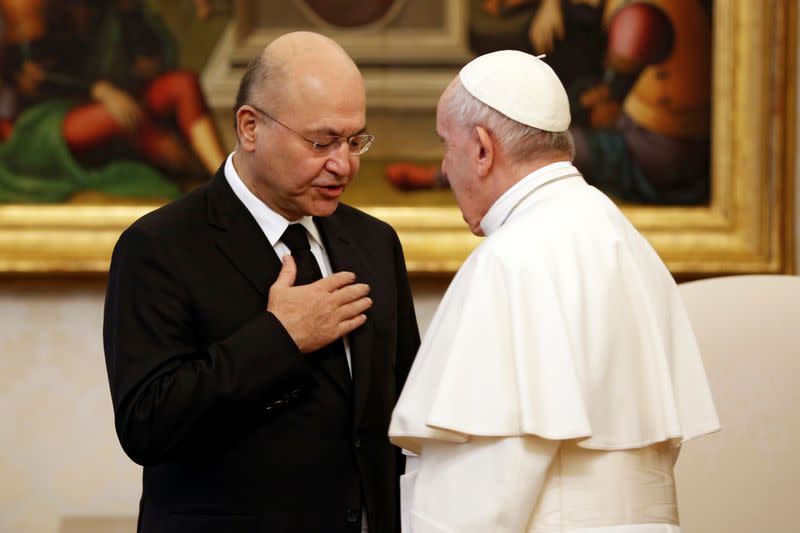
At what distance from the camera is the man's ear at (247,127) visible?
8.36ft

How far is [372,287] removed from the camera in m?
2.69

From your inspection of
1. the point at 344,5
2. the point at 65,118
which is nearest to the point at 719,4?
the point at 344,5

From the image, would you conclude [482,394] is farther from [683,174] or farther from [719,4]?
[719,4]

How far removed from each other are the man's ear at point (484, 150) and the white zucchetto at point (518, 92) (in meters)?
0.06

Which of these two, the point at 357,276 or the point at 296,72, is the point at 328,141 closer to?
the point at 296,72

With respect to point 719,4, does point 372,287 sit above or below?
below

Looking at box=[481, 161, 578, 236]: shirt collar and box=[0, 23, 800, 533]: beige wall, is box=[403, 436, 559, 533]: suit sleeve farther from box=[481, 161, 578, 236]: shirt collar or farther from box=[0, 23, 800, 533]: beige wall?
box=[0, 23, 800, 533]: beige wall

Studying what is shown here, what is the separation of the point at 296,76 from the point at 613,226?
31.2 inches

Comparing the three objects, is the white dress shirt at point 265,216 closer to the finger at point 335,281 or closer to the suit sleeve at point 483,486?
the finger at point 335,281

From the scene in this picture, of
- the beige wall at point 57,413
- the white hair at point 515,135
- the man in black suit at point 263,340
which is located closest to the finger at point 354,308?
the man in black suit at point 263,340

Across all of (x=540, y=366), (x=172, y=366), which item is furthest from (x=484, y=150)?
(x=172, y=366)

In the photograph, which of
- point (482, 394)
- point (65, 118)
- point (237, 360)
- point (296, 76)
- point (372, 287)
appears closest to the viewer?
point (482, 394)

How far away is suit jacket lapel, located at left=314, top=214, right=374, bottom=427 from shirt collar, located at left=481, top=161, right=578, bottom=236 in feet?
1.38

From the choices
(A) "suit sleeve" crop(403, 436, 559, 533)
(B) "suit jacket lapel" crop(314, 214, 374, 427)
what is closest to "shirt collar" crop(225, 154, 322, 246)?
(B) "suit jacket lapel" crop(314, 214, 374, 427)
